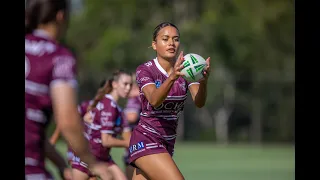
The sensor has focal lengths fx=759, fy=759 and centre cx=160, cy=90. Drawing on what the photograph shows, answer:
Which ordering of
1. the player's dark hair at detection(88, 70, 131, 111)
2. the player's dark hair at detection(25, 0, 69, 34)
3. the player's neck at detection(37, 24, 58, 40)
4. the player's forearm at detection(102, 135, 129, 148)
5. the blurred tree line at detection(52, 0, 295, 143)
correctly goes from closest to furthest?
the player's dark hair at detection(25, 0, 69, 34), the player's neck at detection(37, 24, 58, 40), the player's forearm at detection(102, 135, 129, 148), the player's dark hair at detection(88, 70, 131, 111), the blurred tree line at detection(52, 0, 295, 143)

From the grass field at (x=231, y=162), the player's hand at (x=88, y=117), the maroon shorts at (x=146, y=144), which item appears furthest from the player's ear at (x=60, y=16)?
the grass field at (x=231, y=162)

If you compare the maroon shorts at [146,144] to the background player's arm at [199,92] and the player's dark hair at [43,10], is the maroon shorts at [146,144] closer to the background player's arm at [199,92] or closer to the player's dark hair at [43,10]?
the background player's arm at [199,92]

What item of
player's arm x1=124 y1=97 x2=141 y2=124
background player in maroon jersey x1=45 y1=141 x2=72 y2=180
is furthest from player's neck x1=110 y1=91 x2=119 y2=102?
background player in maroon jersey x1=45 y1=141 x2=72 y2=180

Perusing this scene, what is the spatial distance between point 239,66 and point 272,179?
810 inches

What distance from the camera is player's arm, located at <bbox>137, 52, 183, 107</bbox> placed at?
6.63m

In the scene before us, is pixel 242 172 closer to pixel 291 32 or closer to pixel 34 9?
pixel 34 9

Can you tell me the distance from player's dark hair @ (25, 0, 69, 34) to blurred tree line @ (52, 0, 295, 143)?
21.8 m

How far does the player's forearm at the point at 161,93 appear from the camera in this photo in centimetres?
663

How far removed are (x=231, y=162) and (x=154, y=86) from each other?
1469cm

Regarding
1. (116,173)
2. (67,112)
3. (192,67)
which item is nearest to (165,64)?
(192,67)

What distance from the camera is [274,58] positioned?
3556cm

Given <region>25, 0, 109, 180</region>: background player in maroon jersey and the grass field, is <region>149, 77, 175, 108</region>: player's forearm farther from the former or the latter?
the grass field

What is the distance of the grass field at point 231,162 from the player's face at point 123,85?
5458 millimetres
